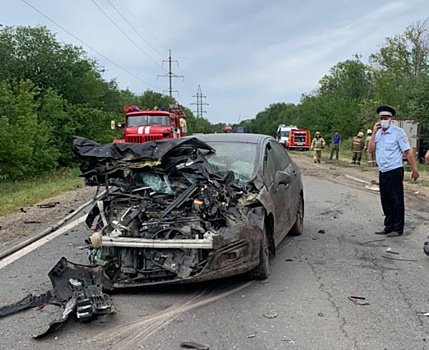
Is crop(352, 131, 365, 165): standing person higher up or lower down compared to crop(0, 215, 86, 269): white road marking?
higher up

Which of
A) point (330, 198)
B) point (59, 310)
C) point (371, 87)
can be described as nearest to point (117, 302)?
point (59, 310)

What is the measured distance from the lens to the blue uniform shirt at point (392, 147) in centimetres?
736

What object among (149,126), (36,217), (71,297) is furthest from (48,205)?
(149,126)

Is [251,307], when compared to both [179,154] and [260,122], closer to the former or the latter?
[179,154]

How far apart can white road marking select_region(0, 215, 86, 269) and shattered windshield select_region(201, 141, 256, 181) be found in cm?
269

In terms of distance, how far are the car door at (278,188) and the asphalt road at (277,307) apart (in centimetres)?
39

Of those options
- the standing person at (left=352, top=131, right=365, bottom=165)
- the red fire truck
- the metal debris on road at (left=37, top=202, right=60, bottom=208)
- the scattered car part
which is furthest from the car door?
the standing person at (left=352, top=131, right=365, bottom=165)

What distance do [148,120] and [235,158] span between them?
490 inches

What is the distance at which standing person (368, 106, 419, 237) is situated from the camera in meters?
7.32

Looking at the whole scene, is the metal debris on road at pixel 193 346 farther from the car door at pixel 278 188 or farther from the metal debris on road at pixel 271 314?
the car door at pixel 278 188

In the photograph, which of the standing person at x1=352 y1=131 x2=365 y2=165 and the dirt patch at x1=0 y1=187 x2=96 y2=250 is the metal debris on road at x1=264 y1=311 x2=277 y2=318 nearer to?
the dirt patch at x1=0 y1=187 x2=96 y2=250

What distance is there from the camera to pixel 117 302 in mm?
4406

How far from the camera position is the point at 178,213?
4.77 metres

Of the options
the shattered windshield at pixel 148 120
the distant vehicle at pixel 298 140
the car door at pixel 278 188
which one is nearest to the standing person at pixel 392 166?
the car door at pixel 278 188
